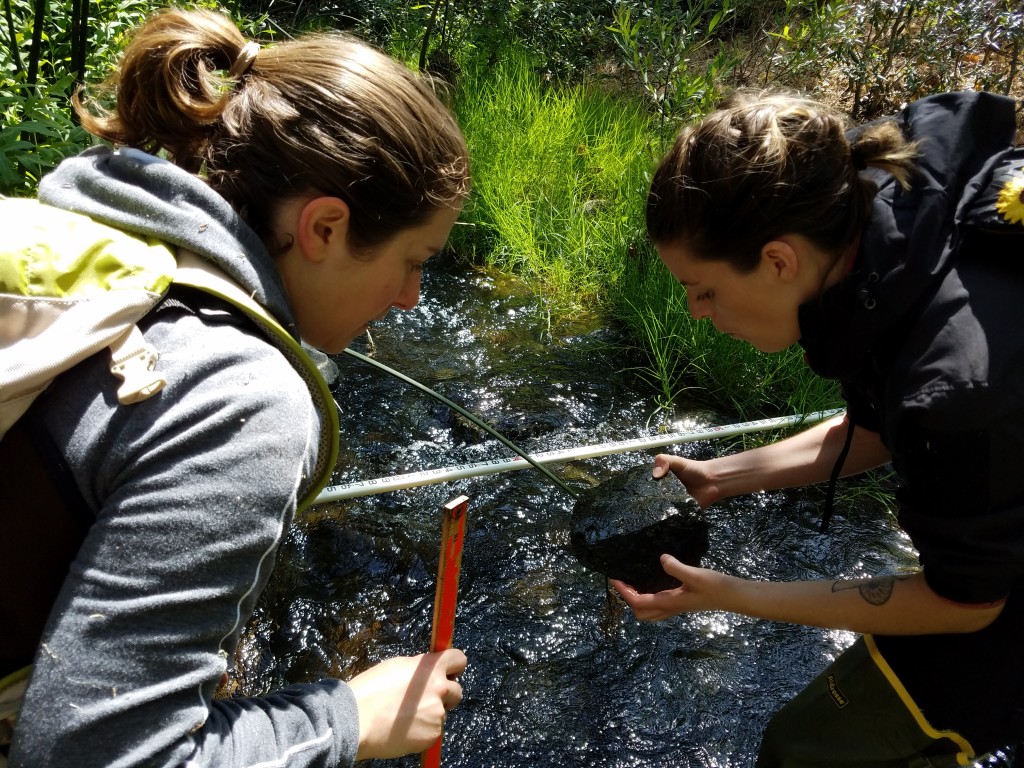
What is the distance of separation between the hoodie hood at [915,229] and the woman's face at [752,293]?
0.08m

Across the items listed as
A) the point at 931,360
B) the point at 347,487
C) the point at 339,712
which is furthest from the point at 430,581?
the point at 931,360

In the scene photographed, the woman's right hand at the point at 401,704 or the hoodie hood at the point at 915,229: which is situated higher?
the hoodie hood at the point at 915,229

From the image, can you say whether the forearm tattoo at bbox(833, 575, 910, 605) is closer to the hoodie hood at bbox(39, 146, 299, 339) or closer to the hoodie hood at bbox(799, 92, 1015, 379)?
the hoodie hood at bbox(799, 92, 1015, 379)

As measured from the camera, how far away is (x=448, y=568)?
1482 millimetres

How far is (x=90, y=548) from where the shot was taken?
36.8 inches

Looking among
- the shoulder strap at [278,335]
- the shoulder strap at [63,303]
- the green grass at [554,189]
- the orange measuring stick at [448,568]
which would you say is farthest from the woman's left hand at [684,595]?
the green grass at [554,189]

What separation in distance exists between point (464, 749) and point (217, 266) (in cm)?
163

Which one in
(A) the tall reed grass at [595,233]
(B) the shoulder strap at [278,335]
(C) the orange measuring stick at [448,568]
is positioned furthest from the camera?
(A) the tall reed grass at [595,233]

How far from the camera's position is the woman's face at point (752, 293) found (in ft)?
5.72

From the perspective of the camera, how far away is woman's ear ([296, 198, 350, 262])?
4.10 ft

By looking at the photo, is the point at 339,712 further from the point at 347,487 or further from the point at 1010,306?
the point at 347,487

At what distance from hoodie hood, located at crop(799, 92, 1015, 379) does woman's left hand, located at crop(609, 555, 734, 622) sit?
0.56 m

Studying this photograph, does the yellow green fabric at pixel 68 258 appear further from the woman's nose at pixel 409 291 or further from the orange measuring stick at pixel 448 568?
the orange measuring stick at pixel 448 568

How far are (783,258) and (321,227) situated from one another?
0.97 m
